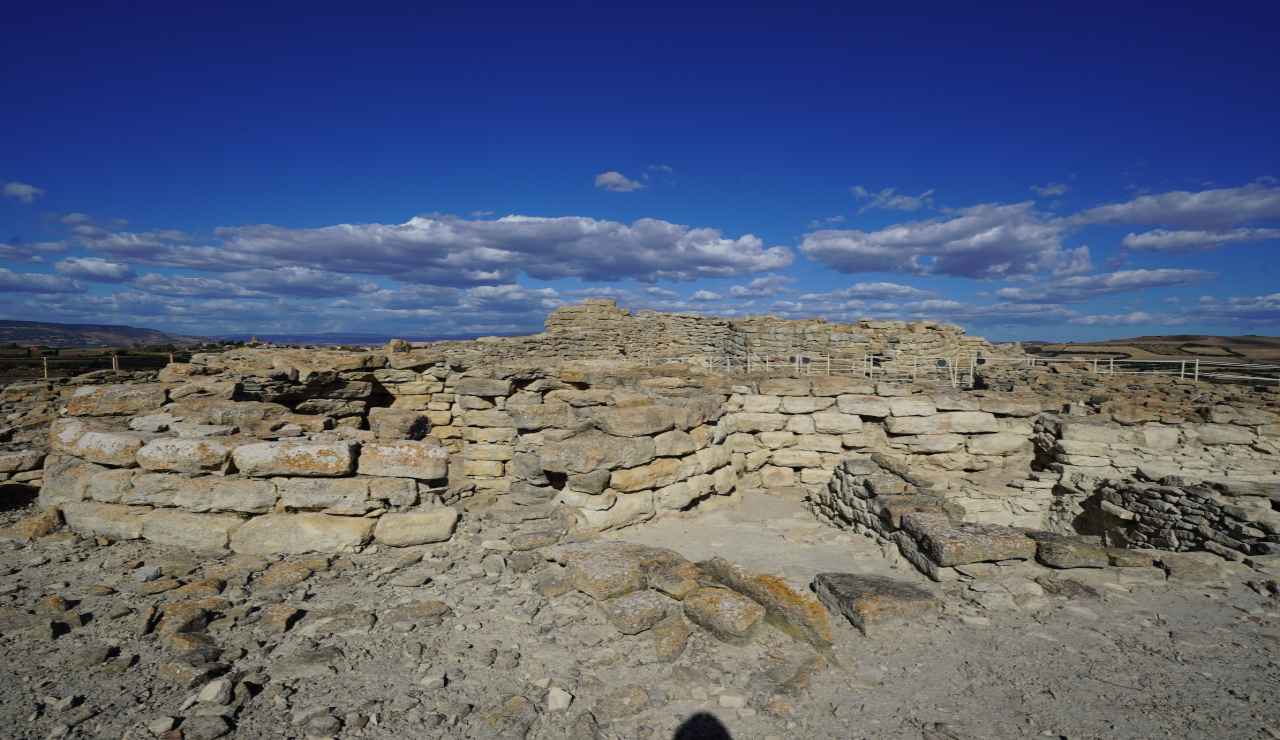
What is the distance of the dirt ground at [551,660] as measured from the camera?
3.05 meters

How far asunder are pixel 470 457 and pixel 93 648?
5.46m

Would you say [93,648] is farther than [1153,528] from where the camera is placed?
No

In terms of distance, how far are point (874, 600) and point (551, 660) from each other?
94.5 inches

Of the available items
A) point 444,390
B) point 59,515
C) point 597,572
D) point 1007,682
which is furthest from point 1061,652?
point 444,390

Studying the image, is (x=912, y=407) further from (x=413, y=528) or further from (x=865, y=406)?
(x=413, y=528)

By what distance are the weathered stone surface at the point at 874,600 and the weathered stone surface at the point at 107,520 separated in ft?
20.8

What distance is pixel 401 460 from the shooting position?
5543 millimetres

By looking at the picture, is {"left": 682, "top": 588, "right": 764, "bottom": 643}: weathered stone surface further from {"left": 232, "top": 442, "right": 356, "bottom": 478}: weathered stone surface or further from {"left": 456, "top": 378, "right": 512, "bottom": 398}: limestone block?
{"left": 456, "top": 378, "right": 512, "bottom": 398}: limestone block

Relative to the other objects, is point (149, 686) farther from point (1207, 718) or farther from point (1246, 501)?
point (1246, 501)

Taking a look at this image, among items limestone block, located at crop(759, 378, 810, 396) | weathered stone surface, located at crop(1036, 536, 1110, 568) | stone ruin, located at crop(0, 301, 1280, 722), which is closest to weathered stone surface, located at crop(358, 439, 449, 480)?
stone ruin, located at crop(0, 301, 1280, 722)

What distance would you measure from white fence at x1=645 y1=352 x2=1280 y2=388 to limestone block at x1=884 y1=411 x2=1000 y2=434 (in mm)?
5929

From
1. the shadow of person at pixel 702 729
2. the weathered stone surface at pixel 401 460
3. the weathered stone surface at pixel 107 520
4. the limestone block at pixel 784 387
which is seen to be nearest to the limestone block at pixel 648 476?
the weathered stone surface at pixel 401 460

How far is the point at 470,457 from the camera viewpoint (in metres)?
8.90

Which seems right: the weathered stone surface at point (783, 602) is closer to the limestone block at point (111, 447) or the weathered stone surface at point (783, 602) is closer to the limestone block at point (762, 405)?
the limestone block at point (762, 405)
